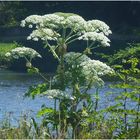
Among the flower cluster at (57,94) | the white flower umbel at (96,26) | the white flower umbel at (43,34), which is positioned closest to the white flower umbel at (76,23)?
the white flower umbel at (96,26)

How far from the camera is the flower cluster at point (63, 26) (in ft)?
35.9

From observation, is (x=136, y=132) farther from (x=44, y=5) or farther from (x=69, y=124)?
(x=44, y=5)

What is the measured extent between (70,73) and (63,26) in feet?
2.47

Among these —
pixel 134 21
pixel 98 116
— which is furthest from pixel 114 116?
pixel 134 21

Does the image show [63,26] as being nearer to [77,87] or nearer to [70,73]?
[70,73]

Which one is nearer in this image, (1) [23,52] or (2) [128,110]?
(2) [128,110]

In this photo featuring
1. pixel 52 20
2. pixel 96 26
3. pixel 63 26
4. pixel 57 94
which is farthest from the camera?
pixel 96 26

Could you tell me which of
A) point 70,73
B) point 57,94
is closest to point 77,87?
point 70,73

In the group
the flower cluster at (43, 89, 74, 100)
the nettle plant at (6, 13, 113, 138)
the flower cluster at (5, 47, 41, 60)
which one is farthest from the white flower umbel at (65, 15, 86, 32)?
the flower cluster at (43, 89, 74, 100)

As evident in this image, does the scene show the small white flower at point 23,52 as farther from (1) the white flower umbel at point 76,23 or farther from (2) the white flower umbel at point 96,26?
(2) the white flower umbel at point 96,26

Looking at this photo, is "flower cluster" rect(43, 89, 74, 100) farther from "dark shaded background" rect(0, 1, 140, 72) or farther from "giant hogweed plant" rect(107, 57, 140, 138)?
"dark shaded background" rect(0, 1, 140, 72)

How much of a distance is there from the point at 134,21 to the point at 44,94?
290 feet

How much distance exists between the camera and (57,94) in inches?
424

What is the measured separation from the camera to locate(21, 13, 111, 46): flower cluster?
11.0 metres
